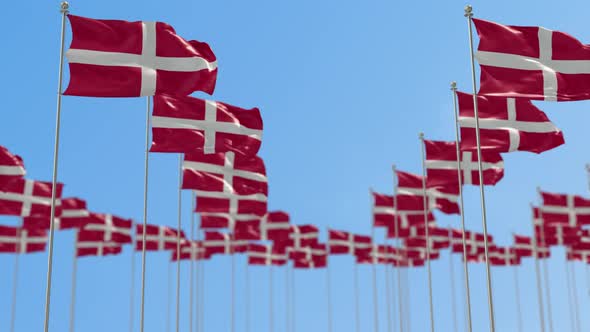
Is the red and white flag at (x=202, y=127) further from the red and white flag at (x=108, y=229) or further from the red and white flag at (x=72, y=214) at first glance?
the red and white flag at (x=108, y=229)

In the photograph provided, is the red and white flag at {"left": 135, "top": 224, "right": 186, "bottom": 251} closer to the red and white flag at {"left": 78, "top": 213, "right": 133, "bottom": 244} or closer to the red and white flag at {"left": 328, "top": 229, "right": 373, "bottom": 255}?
the red and white flag at {"left": 78, "top": 213, "right": 133, "bottom": 244}

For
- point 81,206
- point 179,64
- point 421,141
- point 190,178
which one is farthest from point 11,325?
point 179,64

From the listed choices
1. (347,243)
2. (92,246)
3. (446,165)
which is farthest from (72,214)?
(446,165)

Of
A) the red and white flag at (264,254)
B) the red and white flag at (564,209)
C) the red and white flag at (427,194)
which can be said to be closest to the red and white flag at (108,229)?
the red and white flag at (264,254)

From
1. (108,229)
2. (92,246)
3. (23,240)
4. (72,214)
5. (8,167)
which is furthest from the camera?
(92,246)

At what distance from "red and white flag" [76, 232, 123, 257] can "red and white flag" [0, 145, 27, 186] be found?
13.3m

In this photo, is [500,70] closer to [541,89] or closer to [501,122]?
[541,89]

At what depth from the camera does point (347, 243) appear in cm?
4444

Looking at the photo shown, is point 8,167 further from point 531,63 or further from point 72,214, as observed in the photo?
point 531,63

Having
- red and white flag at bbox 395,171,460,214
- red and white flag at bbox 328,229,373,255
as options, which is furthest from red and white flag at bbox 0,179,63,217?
red and white flag at bbox 328,229,373,255

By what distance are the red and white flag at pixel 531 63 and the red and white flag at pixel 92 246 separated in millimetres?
25545

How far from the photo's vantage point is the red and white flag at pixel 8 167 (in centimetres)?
2450

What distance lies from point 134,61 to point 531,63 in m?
7.54

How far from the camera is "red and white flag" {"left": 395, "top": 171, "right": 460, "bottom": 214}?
2820cm
